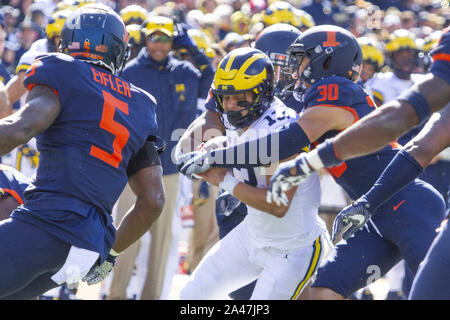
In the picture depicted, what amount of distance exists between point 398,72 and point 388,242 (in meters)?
3.56

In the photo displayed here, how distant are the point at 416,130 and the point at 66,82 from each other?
384 cm

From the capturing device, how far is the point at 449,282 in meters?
3.23

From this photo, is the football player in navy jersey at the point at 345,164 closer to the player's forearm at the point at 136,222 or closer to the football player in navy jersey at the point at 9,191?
the player's forearm at the point at 136,222

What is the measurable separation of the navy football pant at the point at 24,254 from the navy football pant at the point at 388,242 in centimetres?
147

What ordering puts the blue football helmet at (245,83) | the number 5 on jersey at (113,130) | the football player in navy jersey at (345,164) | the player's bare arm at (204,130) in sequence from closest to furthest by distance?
the number 5 on jersey at (113,130) < the football player in navy jersey at (345,164) < the blue football helmet at (245,83) < the player's bare arm at (204,130)

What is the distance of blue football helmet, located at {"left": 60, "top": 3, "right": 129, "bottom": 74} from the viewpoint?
3.75m

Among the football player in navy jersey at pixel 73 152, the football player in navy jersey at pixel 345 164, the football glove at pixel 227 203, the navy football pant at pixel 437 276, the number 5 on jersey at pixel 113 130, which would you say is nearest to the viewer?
the navy football pant at pixel 437 276

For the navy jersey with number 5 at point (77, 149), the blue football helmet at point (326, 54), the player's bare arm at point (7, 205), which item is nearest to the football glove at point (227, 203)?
the blue football helmet at point (326, 54)

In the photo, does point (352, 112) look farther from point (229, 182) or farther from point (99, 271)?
point (99, 271)

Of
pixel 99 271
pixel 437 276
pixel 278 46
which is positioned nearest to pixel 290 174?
pixel 437 276

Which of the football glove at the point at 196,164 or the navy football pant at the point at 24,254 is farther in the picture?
the football glove at the point at 196,164

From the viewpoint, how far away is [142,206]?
157 inches

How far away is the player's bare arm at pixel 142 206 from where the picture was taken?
396 cm
